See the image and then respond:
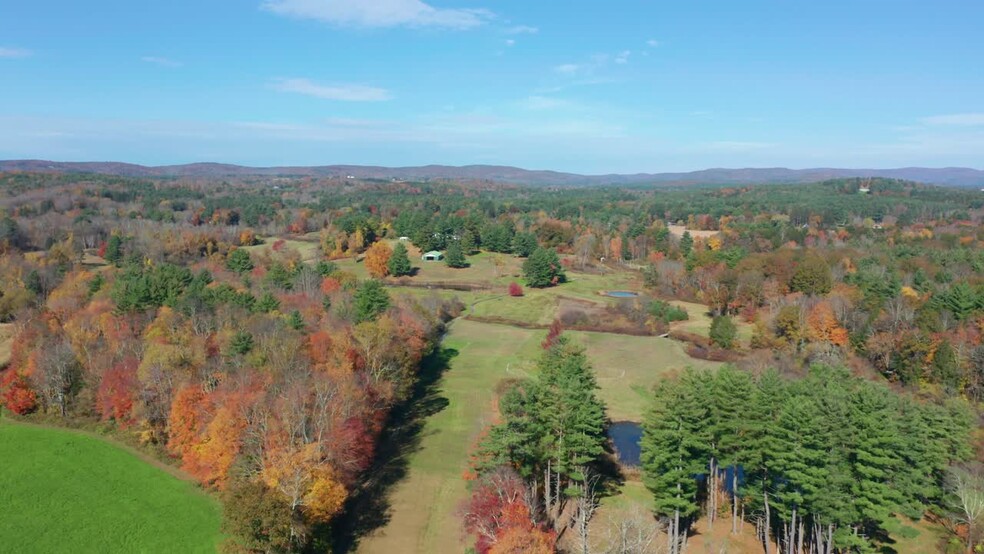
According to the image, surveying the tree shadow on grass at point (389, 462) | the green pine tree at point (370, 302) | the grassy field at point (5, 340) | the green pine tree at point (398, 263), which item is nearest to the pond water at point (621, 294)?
the green pine tree at point (398, 263)

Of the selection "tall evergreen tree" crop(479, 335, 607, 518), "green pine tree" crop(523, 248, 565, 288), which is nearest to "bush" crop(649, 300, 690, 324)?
"green pine tree" crop(523, 248, 565, 288)

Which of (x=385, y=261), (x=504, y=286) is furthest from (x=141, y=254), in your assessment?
(x=504, y=286)

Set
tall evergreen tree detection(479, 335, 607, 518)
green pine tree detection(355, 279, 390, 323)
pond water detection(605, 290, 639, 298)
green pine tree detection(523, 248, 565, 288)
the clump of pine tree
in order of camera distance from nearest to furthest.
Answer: the clump of pine tree, tall evergreen tree detection(479, 335, 607, 518), green pine tree detection(355, 279, 390, 323), pond water detection(605, 290, 639, 298), green pine tree detection(523, 248, 565, 288)

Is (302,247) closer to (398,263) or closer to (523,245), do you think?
(398,263)

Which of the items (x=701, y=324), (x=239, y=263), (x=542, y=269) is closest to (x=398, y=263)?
(x=542, y=269)

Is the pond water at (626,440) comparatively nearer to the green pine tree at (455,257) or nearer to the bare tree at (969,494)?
the bare tree at (969,494)

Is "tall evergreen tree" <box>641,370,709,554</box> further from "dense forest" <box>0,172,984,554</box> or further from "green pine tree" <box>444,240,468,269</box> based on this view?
"green pine tree" <box>444,240,468,269</box>

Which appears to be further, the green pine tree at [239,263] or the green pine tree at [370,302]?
the green pine tree at [239,263]
